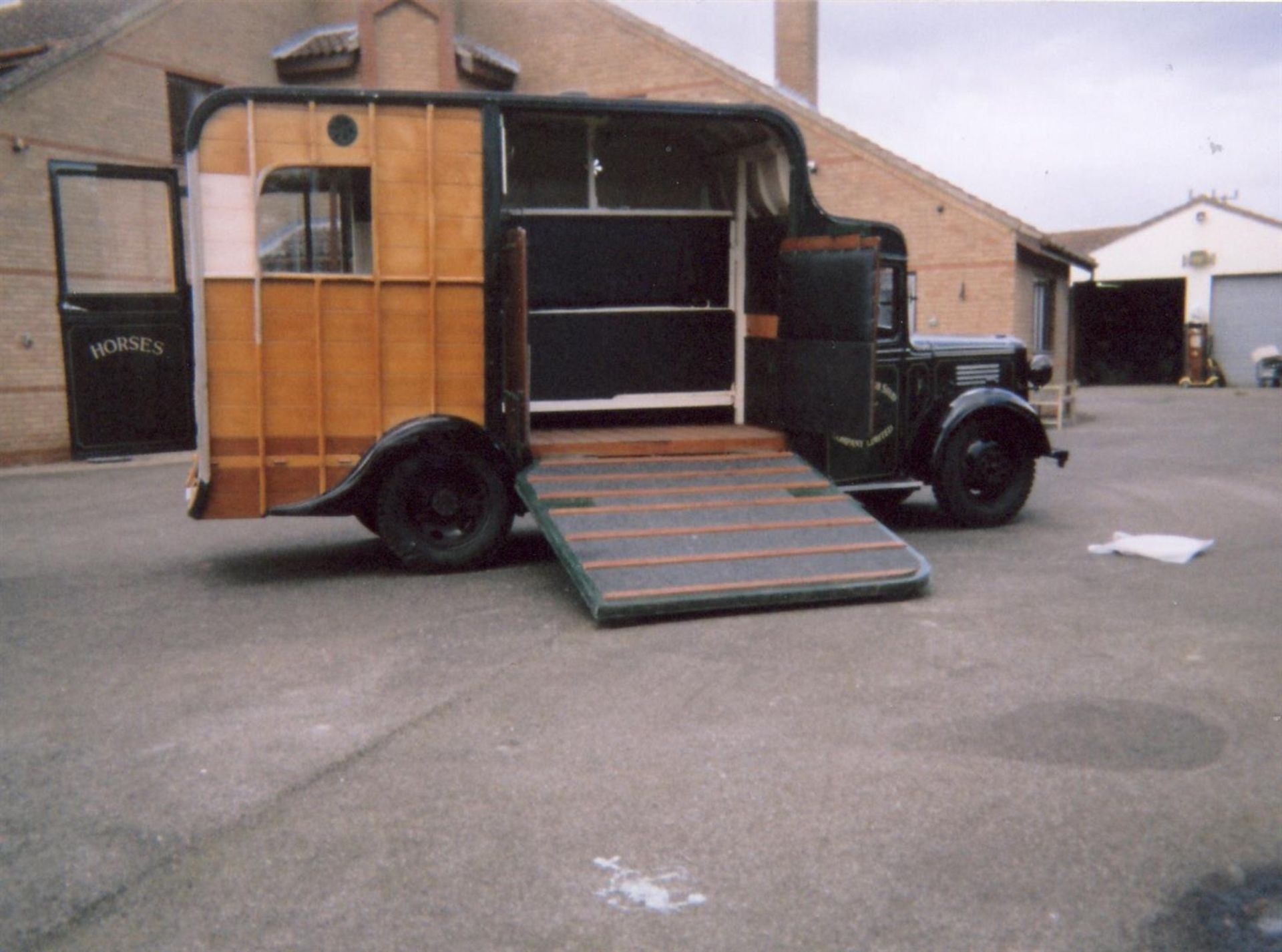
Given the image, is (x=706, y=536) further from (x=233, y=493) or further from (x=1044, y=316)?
(x=1044, y=316)

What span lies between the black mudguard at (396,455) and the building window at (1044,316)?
1740 centimetres

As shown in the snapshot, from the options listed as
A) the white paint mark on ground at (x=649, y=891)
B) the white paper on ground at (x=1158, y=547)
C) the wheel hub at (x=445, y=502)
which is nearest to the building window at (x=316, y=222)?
the wheel hub at (x=445, y=502)

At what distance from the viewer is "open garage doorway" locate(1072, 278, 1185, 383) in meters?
37.7

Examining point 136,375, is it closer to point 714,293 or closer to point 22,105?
point 714,293

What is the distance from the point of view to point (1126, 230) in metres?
41.0

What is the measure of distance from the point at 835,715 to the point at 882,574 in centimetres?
203

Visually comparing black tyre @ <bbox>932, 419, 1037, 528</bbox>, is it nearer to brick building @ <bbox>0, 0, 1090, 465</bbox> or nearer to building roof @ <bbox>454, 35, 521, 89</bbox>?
brick building @ <bbox>0, 0, 1090, 465</bbox>

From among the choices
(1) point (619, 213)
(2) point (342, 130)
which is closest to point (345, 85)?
(1) point (619, 213)

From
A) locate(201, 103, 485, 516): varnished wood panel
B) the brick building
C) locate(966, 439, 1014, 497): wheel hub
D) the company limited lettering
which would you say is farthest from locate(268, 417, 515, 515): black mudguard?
the brick building

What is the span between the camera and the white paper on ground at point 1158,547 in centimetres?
749

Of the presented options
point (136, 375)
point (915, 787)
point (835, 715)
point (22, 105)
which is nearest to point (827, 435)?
point (835, 715)

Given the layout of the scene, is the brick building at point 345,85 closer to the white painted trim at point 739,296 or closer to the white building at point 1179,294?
the white painted trim at point 739,296

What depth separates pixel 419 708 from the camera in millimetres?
4676

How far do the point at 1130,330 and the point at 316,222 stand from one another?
36771 millimetres
